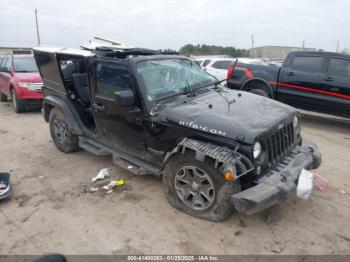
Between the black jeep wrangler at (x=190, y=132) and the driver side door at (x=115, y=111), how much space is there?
1 cm

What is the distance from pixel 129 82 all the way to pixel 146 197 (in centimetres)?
155

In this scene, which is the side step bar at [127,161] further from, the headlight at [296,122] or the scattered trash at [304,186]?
the headlight at [296,122]

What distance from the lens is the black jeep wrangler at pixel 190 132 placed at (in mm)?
3350

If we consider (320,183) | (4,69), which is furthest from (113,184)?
(4,69)

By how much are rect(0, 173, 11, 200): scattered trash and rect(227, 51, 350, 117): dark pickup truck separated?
6.38 m

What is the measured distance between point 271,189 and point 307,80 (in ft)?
18.4

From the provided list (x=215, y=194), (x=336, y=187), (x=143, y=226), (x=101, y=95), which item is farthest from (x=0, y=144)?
(x=336, y=187)

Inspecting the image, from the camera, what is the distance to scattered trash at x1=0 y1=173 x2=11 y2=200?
164 inches

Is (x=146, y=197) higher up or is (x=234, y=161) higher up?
(x=234, y=161)

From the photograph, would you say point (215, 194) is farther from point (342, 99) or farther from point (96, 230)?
point (342, 99)

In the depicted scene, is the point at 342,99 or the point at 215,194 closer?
the point at 215,194

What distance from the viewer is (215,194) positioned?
348 centimetres

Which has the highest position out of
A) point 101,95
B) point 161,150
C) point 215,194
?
point 101,95

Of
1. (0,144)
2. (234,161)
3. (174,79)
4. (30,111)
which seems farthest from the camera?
(30,111)
